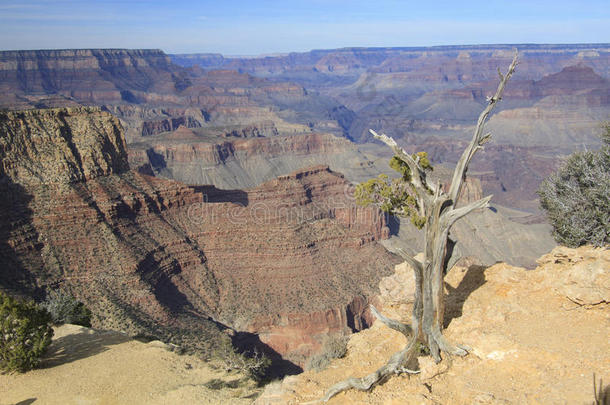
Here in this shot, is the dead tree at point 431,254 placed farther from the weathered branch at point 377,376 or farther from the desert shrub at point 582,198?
the desert shrub at point 582,198

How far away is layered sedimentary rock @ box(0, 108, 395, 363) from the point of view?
40250 mm

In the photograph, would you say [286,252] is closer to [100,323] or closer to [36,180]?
[100,323]

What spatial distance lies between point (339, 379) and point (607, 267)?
9.78 m

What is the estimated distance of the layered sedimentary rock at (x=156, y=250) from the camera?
40.2 m

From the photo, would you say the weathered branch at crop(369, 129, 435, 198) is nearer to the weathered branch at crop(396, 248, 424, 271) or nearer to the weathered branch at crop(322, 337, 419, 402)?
the weathered branch at crop(396, 248, 424, 271)

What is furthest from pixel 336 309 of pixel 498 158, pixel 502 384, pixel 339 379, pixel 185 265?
pixel 498 158

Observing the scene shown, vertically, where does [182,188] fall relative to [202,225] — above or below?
above

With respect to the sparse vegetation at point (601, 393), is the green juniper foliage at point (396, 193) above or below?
above

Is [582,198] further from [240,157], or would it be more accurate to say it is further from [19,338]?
[240,157]

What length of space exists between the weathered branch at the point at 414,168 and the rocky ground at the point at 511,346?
16.1ft

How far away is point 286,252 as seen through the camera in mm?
50250

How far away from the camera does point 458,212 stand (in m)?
14.9

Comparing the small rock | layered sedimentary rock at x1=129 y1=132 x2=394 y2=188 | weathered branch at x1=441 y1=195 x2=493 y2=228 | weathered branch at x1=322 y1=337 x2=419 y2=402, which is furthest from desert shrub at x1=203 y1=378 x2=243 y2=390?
layered sedimentary rock at x1=129 y1=132 x2=394 y2=188

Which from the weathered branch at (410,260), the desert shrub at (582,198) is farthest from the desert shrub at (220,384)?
the desert shrub at (582,198)
